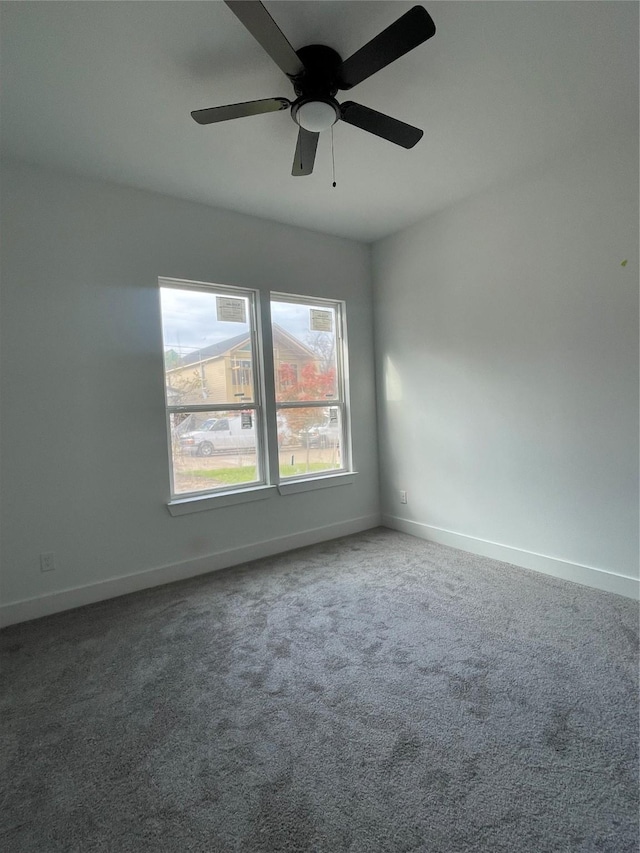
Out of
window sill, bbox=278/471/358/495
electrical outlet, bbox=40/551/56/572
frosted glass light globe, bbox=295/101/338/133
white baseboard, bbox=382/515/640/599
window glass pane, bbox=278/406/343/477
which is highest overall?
frosted glass light globe, bbox=295/101/338/133

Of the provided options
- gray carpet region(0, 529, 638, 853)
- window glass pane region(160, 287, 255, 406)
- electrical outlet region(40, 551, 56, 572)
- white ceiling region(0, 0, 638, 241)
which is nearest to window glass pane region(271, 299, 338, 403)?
window glass pane region(160, 287, 255, 406)

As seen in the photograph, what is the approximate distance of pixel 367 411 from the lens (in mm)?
4203

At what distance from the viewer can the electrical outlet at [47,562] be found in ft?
8.62

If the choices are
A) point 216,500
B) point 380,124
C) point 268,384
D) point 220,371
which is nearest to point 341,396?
point 268,384

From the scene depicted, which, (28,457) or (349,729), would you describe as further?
(28,457)

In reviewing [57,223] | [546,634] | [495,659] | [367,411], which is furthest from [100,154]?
[546,634]

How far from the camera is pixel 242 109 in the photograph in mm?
1806

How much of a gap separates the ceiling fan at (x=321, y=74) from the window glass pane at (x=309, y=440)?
2087 mm

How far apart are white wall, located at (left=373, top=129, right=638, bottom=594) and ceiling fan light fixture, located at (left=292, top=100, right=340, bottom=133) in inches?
69.3

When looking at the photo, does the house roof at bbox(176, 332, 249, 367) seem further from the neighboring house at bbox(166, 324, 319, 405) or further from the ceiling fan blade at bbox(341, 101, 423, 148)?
the ceiling fan blade at bbox(341, 101, 423, 148)

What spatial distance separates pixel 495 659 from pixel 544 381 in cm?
185

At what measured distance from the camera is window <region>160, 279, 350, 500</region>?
10.5 ft

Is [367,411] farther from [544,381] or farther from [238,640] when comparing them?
[238,640]

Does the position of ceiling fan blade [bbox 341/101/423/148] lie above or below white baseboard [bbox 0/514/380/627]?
above
